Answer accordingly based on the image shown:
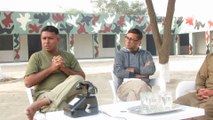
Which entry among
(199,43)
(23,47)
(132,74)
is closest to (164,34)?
(132,74)

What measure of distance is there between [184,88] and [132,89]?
56 centimetres

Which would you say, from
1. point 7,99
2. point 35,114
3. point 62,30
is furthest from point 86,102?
point 62,30

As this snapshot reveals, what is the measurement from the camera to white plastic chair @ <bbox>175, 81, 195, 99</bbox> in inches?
136

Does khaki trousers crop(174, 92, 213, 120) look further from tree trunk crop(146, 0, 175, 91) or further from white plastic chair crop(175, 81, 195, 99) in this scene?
tree trunk crop(146, 0, 175, 91)

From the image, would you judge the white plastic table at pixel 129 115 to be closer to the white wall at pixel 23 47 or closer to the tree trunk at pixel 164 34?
the tree trunk at pixel 164 34

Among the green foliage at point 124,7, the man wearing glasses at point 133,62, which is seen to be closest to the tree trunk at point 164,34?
the man wearing glasses at point 133,62

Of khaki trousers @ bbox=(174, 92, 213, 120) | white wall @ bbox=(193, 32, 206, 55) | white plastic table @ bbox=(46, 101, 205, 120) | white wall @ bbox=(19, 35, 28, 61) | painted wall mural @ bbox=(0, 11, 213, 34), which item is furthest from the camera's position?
white wall @ bbox=(193, 32, 206, 55)

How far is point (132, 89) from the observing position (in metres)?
3.43

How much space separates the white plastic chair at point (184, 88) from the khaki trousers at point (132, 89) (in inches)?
11.6

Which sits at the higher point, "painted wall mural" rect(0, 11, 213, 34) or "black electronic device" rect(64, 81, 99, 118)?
"painted wall mural" rect(0, 11, 213, 34)

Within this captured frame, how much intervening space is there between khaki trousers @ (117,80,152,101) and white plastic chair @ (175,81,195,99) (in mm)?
294

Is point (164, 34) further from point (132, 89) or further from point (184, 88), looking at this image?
point (132, 89)

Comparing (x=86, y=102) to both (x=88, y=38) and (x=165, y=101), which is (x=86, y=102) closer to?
(x=165, y=101)

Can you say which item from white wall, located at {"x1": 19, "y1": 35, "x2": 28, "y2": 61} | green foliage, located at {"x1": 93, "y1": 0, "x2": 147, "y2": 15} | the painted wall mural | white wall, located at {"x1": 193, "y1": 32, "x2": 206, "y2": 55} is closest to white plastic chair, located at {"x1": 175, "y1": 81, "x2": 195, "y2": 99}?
the painted wall mural
